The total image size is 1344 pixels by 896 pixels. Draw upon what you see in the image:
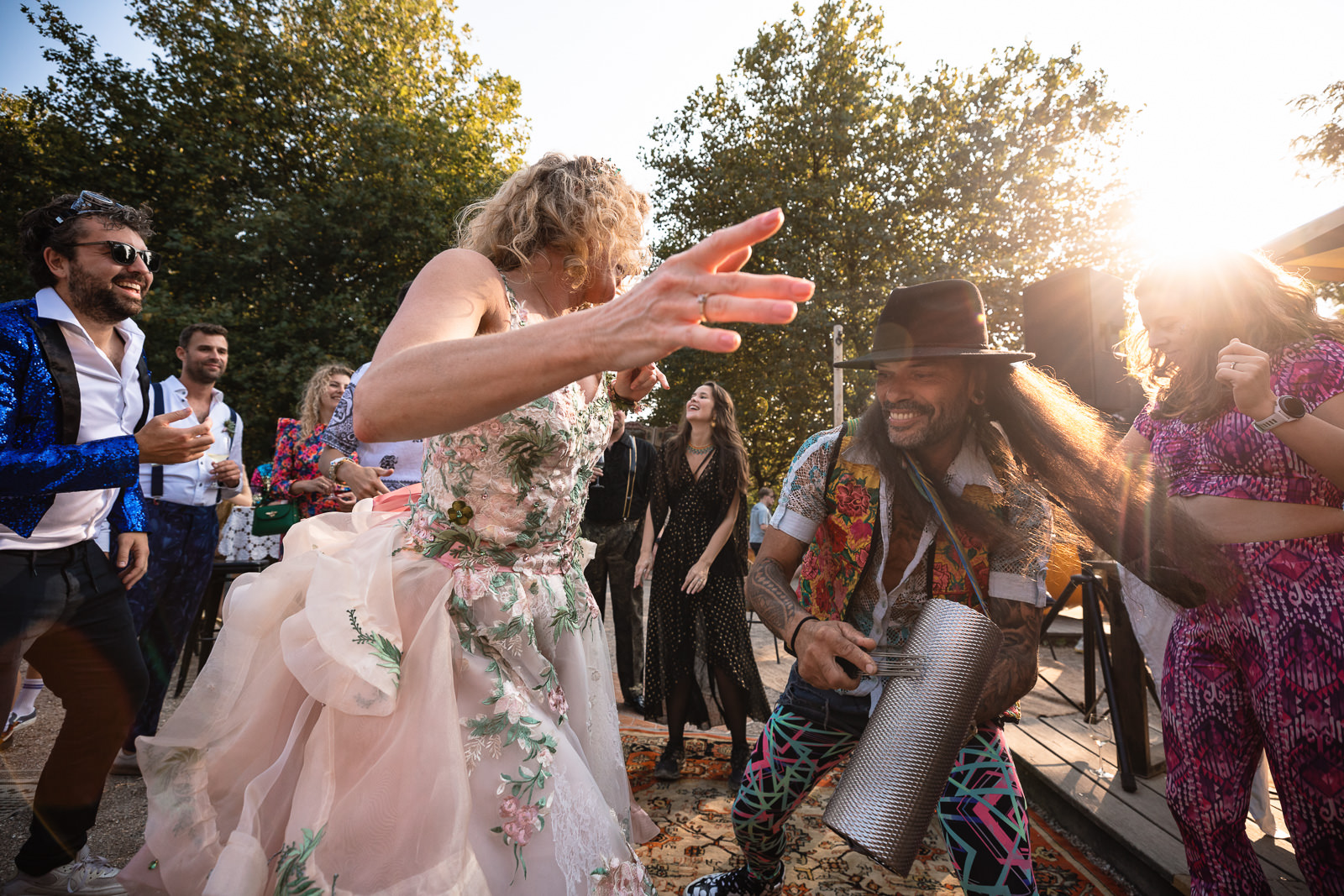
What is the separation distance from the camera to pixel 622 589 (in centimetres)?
532

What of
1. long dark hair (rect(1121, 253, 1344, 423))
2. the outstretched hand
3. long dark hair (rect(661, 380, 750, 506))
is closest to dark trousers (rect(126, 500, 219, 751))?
long dark hair (rect(661, 380, 750, 506))

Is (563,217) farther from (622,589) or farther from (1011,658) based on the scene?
(622,589)

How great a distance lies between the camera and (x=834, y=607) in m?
2.27

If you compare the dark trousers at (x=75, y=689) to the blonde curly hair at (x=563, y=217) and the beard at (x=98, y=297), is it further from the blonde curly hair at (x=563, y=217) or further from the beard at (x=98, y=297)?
the blonde curly hair at (x=563, y=217)

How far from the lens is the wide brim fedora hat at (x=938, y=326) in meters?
2.16

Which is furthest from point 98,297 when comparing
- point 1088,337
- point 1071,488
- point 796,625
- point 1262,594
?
point 1088,337

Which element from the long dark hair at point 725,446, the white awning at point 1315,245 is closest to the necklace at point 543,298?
the long dark hair at point 725,446

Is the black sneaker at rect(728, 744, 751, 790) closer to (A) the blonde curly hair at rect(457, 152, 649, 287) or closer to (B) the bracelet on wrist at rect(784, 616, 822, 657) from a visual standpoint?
(B) the bracelet on wrist at rect(784, 616, 822, 657)

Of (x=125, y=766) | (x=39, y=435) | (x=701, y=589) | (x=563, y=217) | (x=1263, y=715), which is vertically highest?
(x=563, y=217)

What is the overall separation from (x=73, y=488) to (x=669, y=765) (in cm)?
306

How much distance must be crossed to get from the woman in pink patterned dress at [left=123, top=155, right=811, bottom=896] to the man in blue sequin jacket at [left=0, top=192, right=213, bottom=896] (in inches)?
38.4

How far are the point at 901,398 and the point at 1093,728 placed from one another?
356cm

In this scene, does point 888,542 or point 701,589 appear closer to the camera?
point 888,542

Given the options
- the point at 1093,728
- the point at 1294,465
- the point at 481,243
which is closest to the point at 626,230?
the point at 481,243
